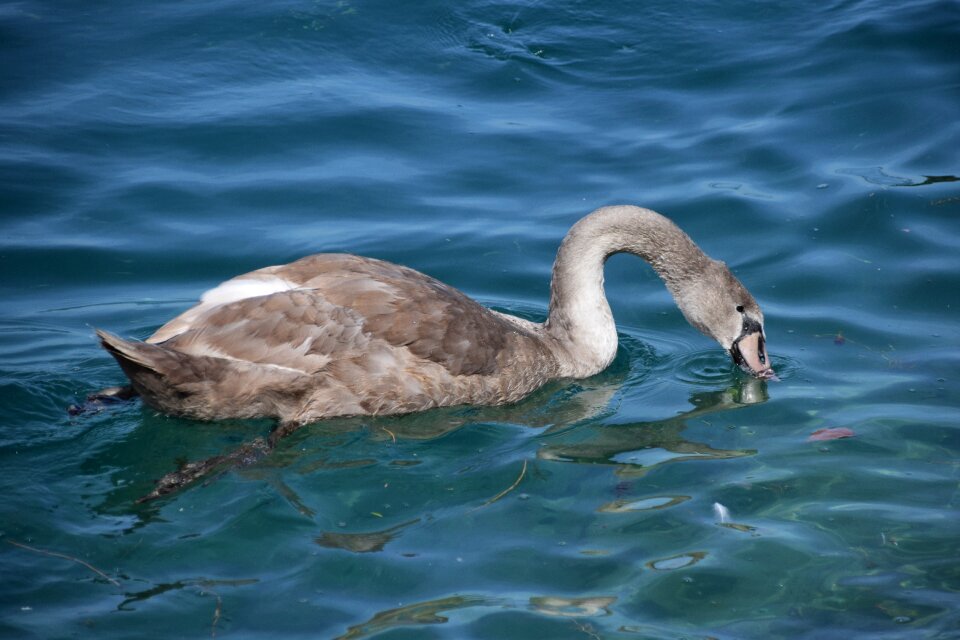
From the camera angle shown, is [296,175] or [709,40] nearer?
[296,175]

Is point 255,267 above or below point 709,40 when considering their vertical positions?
below

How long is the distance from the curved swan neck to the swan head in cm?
9

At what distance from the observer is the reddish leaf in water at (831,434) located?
678cm

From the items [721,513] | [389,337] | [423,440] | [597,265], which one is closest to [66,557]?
[423,440]

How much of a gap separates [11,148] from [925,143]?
827 centimetres

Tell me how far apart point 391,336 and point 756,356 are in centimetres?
243

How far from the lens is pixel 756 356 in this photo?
762 cm

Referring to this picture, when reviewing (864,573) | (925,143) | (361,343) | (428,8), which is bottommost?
(864,573)

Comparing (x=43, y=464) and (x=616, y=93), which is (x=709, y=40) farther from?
(x=43, y=464)

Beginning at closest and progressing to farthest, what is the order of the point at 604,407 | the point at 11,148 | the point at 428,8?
the point at 604,407 < the point at 11,148 < the point at 428,8

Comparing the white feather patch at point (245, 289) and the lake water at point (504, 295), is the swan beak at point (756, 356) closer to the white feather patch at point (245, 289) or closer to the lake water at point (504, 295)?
the lake water at point (504, 295)

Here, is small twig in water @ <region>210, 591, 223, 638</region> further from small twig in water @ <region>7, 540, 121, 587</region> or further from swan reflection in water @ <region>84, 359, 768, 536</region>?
swan reflection in water @ <region>84, 359, 768, 536</region>

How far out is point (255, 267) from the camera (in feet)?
29.2

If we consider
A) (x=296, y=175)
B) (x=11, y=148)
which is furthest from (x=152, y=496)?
(x=11, y=148)
